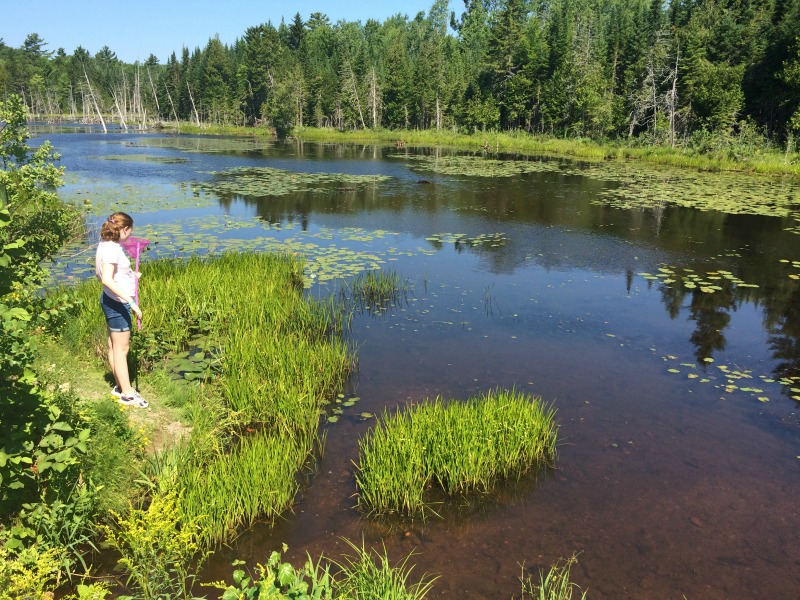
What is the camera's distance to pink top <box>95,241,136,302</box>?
223 inches

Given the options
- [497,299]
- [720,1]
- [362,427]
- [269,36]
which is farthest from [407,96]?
[362,427]

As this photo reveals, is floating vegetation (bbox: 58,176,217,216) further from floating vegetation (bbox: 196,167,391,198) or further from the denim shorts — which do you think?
the denim shorts


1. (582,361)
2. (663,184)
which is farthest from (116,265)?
(663,184)

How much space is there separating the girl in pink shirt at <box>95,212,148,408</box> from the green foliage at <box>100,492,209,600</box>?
6.85ft

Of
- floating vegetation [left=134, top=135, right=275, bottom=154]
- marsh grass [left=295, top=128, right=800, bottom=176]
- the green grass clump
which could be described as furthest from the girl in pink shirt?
floating vegetation [left=134, top=135, right=275, bottom=154]

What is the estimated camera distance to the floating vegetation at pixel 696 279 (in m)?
12.3

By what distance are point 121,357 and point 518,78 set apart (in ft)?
210

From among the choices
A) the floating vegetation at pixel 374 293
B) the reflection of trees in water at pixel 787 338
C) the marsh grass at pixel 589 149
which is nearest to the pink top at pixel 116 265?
the floating vegetation at pixel 374 293

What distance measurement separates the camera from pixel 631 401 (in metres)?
7.40

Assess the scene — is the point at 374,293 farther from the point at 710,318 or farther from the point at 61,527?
the point at 61,527

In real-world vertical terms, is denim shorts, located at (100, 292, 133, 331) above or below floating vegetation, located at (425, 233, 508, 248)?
above

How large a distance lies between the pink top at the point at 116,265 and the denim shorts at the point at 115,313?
60mm

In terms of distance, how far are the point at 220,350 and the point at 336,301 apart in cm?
341

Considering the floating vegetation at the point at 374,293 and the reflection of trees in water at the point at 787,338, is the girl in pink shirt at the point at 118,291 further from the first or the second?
the reflection of trees in water at the point at 787,338
